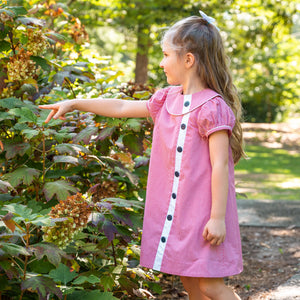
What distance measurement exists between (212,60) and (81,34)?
150cm

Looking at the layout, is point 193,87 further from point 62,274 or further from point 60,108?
point 62,274

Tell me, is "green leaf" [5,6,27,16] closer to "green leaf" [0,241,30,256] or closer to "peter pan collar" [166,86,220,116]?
"peter pan collar" [166,86,220,116]

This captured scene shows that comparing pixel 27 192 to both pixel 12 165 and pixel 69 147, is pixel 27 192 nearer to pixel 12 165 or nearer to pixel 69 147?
pixel 12 165

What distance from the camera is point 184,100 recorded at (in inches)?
90.4

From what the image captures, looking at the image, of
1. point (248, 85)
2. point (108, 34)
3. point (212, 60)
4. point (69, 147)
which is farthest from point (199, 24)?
point (108, 34)

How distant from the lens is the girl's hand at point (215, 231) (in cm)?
213

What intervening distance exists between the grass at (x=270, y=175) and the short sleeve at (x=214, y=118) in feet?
10.4

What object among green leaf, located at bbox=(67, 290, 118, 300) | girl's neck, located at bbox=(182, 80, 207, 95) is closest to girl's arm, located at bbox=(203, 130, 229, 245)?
girl's neck, located at bbox=(182, 80, 207, 95)

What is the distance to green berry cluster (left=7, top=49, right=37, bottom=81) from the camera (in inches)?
102

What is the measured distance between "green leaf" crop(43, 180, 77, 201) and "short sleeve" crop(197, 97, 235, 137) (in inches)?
26.5

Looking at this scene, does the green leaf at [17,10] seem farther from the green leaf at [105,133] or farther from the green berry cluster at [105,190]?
the green berry cluster at [105,190]

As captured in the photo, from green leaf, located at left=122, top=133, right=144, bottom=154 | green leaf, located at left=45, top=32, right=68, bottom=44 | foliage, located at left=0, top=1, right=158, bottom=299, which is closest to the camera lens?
foliage, located at left=0, top=1, right=158, bottom=299

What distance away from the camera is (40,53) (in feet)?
8.79

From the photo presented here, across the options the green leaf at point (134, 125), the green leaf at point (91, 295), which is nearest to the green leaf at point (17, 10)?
the green leaf at point (134, 125)
